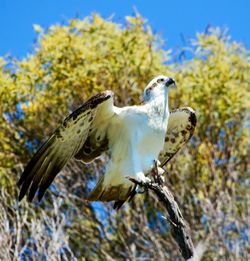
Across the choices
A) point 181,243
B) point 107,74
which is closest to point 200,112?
point 107,74

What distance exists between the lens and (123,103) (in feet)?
49.3

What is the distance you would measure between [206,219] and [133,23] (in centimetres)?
331

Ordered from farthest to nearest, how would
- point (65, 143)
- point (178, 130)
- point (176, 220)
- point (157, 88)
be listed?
point (178, 130) < point (157, 88) < point (65, 143) < point (176, 220)

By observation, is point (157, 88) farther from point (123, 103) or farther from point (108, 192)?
A: point (123, 103)

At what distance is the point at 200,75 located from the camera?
15.8 m

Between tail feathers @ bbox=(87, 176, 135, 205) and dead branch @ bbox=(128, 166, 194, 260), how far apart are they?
2.18ft

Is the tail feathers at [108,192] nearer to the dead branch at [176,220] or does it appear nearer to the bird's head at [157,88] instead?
the dead branch at [176,220]

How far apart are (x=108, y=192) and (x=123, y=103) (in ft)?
18.9

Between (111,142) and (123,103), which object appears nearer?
(111,142)

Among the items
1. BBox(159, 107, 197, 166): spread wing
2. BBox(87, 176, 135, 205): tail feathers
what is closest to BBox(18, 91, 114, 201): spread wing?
BBox(87, 176, 135, 205): tail feathers

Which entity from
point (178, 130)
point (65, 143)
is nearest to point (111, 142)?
point (65, 143)

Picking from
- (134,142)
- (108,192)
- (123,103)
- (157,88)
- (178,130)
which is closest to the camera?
(134,142)

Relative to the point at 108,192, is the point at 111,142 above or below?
above

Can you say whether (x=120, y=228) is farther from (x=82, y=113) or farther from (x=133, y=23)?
(x=82, y=113)
